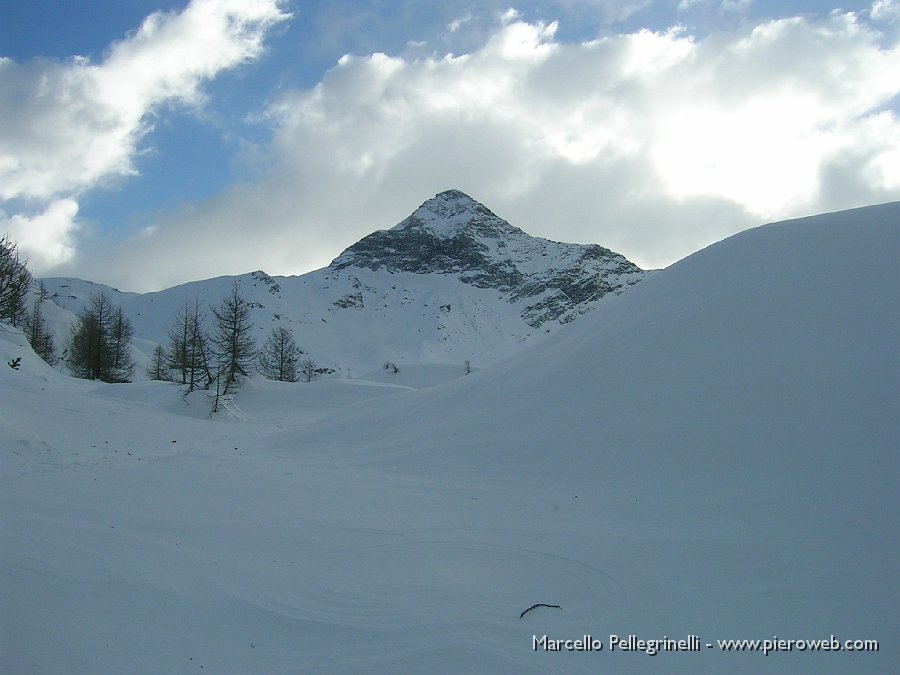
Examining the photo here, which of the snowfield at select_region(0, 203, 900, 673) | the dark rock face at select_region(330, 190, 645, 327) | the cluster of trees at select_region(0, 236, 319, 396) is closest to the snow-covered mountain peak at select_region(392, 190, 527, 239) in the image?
the dark rock face at select_region(330, 190, 645, 327)

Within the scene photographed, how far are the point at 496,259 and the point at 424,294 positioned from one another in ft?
97.6

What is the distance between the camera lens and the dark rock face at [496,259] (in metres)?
133

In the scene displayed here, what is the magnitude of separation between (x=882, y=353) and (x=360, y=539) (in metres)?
9.08

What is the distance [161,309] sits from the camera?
119938 mm

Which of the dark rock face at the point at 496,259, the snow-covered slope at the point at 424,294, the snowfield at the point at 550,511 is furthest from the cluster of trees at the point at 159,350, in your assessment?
the dark rock face at the point at 496,259

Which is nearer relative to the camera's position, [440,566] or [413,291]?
[440,566]

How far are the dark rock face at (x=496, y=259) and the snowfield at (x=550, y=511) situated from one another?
361 ft

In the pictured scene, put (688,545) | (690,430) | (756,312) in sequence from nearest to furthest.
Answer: (688,545), (690,430), (756,312)

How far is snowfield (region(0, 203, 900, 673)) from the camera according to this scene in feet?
17.2

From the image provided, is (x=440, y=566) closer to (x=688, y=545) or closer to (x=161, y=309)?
(x=688, y=545)

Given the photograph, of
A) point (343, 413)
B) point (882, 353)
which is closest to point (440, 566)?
point (882, 353)

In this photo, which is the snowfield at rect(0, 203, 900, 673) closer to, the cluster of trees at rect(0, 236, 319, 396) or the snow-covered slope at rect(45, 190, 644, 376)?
the cluster of trees at rect(0, 236, 319, 396)

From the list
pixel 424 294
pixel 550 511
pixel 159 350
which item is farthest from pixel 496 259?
pixel 550 511

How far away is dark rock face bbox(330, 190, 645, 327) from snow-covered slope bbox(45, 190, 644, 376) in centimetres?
32
